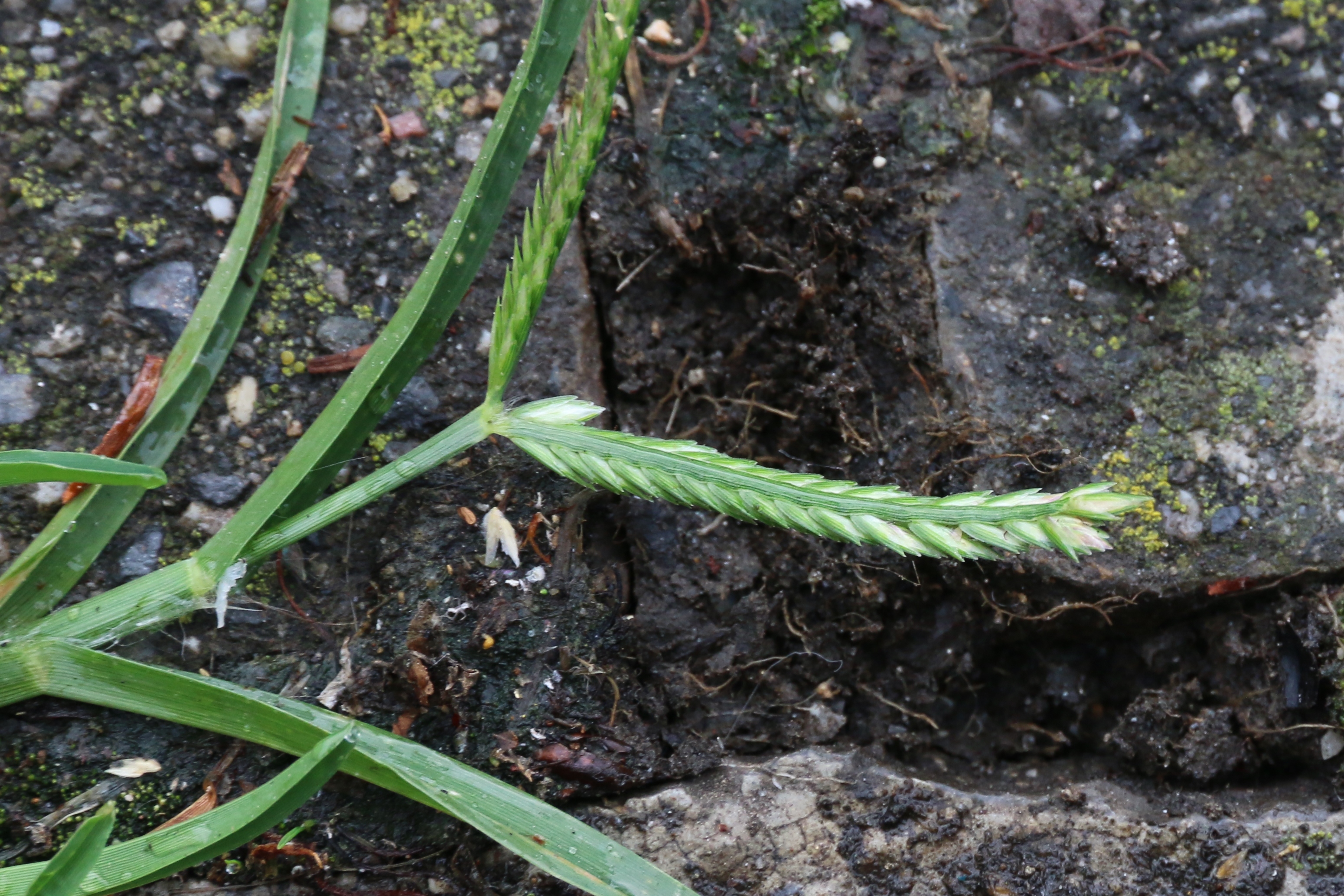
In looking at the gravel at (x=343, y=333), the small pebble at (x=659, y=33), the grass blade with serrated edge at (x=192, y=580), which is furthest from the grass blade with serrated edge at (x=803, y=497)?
the small pebble at (x=659, y=33)

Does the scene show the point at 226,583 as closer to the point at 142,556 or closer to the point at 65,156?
the point at 142,556

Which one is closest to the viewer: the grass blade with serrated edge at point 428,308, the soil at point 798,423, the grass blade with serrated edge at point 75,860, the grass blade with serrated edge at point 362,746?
the grass blade with serrated edge at point 75,860

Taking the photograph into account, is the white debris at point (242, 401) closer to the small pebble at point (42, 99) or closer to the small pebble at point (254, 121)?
the small pebble at point (254, 121)

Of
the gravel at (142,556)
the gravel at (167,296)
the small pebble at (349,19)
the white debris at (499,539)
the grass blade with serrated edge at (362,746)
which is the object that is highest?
the small pebble at (349,19)

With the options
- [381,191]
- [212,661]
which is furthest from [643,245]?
[212,661]

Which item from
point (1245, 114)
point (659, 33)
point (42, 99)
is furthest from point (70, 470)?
point (1245, 114)

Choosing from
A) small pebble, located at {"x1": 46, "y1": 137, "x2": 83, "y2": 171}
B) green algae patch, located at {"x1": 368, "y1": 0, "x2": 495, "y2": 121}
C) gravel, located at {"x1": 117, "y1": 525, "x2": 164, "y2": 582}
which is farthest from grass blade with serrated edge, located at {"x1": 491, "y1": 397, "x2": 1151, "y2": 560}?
small pebble, located at {"x1": 46, "y1": 137, "x2": 83, "y2": 171}
